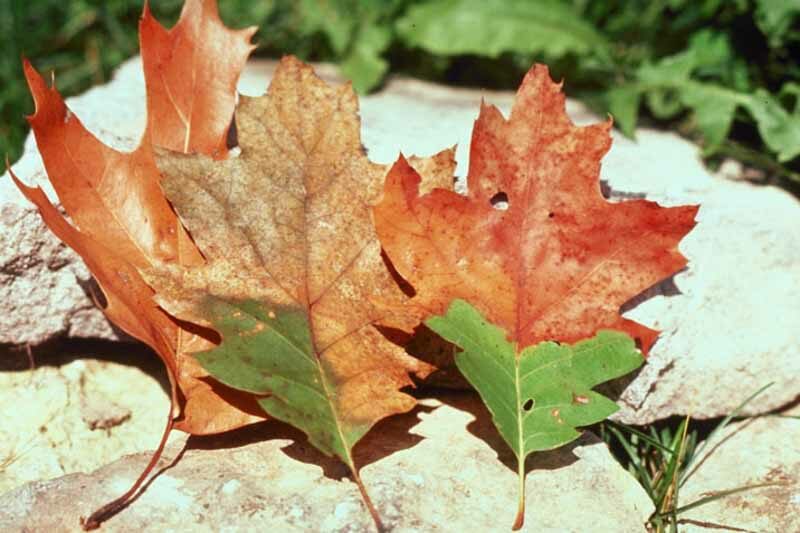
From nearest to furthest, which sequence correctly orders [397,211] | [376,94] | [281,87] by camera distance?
1. [397,211]
2. [281,87]
3. [376,94]

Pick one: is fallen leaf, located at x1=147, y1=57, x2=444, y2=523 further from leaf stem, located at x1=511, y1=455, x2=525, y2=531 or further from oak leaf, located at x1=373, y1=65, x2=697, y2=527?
leaf stem, located at x1=511, y1=455, x2=525, y2=531

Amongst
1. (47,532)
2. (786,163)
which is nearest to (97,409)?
(47,532)

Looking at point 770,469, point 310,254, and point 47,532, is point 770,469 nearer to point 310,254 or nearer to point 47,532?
point 310,254

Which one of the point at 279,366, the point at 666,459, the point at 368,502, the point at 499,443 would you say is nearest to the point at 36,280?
the point at 279,366

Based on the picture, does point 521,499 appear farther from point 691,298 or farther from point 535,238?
point 691,298

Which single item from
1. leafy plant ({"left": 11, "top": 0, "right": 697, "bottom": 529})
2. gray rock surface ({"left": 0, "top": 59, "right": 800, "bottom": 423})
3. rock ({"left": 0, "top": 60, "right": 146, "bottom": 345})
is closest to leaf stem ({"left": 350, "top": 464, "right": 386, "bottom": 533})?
leafy plant ({"left": 11, "top": 0, "right": 697, "bottom": 529})

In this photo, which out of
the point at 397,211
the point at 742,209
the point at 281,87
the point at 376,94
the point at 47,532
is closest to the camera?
the point at 47,532

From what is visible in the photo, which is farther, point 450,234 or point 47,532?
point 450,234
